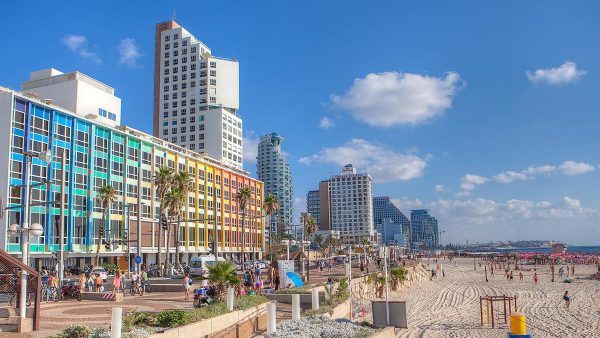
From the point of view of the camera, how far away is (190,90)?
124 metres

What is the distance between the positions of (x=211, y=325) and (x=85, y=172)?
49761mm

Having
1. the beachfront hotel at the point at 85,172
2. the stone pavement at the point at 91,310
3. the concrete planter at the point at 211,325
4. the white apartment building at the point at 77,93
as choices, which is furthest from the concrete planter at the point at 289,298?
the white apartment building at the point at 77,93

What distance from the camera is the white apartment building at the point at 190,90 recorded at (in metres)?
120

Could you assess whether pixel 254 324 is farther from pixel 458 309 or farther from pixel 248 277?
pixel 458 309

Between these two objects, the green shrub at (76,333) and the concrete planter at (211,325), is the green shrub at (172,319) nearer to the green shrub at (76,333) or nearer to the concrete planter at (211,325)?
the concrete planter at (211,325)

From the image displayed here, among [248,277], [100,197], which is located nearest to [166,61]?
[100,197]

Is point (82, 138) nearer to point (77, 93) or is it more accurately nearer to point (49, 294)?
point (77, 93)

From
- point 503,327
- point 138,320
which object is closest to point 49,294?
point 138,320

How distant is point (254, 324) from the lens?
57.1 ft

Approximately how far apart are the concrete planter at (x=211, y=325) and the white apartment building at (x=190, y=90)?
98660mm

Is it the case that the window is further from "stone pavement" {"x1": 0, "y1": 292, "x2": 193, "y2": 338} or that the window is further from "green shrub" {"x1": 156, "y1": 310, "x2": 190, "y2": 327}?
"green shrub" {"x1": 156, "y1": 310, "x2": 190, "y2": 327}

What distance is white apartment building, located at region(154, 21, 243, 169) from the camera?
119625 millimetres

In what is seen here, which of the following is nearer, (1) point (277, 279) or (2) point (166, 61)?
(1) point (277, 279)

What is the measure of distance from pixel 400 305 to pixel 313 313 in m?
4.29
